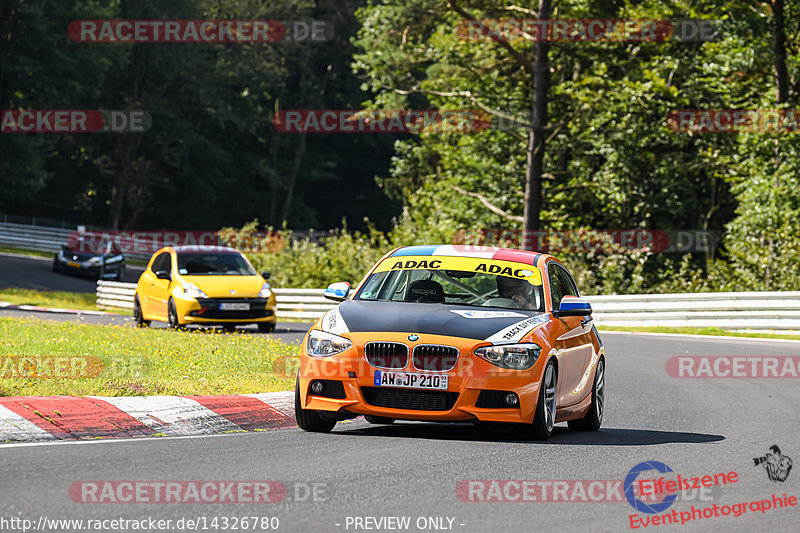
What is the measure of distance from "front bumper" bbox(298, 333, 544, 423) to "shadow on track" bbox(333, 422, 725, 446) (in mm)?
454

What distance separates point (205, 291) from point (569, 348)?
44.0ft

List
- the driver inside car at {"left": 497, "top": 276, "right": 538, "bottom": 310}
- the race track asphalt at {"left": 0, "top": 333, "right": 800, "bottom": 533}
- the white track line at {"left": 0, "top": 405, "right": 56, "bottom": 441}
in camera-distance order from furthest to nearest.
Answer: the driver inside car at {"left": 497, "top": 276, "right": 538, "bottom": 310} → the white track line at {"left": 0, "top": 405, "right": 56, "bottom": 441} → the race track asphalt at {"left": 0, "top": 333, "right": 800, "bottom": 533}

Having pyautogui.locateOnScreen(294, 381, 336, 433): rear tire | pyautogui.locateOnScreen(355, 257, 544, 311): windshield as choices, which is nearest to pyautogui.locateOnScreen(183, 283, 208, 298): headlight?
pyautogui.locateOnScreen(355, 257, 544, 311): windshield

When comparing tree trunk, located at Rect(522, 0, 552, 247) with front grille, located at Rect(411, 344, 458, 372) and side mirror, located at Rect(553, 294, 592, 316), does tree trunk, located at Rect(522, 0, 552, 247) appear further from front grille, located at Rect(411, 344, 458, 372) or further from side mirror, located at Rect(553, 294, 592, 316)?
front grille, located at Rect(411, 344, 458, 372)

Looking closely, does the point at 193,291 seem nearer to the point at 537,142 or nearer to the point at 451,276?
the point at 451,276

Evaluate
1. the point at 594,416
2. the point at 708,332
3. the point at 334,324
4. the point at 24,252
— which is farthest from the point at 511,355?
the point at 24,252

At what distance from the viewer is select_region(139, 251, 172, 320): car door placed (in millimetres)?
23734

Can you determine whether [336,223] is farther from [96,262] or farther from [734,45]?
[734,45]

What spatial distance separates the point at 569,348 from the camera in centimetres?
1052

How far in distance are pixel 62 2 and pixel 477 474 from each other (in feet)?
198

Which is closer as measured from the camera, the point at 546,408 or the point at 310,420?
the point at 546,408

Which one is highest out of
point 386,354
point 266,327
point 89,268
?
point 386,354

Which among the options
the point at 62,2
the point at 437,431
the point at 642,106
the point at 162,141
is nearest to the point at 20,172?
the point at 62,2

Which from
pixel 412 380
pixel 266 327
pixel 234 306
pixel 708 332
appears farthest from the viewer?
pixel 708 332
